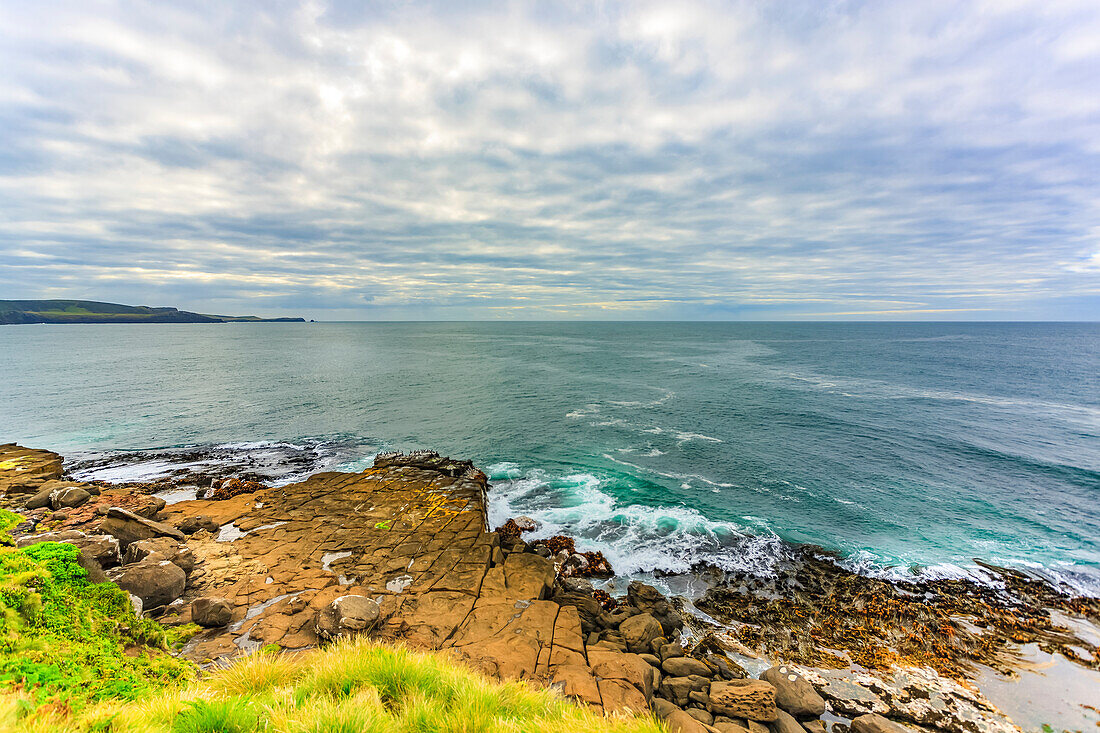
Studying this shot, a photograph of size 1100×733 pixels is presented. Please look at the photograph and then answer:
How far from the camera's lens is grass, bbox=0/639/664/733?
207 inches

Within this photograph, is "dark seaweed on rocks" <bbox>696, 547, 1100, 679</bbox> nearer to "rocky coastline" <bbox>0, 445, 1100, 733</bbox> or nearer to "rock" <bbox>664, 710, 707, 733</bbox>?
"rocky coastline" <bbox>0, 445, 1100, 733</bbox>

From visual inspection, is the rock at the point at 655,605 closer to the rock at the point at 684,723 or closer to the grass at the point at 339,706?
the rock at the point at 684,723

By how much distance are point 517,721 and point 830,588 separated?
1696 cm

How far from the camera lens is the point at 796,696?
1148 centimetres

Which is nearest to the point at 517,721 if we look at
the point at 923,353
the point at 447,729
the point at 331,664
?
the point at 447,729

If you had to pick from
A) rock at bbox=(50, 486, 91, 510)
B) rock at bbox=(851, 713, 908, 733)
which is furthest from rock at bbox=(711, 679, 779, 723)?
rock at bbox=(50, 486, 91, 510)

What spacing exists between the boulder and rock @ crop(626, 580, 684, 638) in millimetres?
3085

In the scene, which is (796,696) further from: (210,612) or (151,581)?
(151,581)

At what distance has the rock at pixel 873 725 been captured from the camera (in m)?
10.6

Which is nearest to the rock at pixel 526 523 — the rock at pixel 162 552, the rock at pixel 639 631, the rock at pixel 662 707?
the rock at pixel 639 631

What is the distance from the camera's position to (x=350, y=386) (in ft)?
200

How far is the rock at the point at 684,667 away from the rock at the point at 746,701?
3.17 ft

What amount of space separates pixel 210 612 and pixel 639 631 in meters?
13.4

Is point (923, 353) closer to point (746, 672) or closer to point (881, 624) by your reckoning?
point (881, 624)
